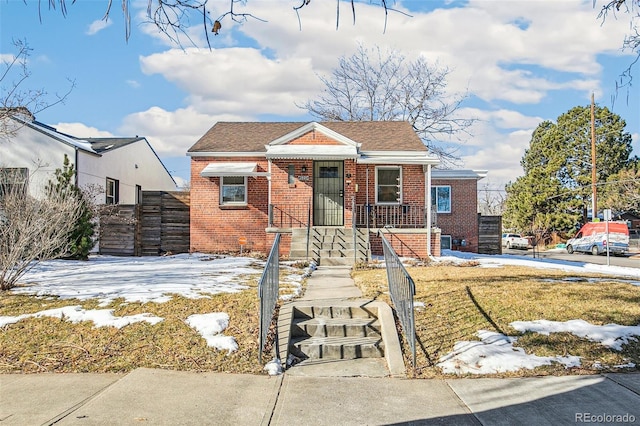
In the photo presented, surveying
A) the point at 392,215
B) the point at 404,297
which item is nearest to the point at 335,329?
the point at 404,297

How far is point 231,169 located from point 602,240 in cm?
2564

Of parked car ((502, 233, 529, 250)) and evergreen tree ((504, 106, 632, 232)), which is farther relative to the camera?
parked car ((502, 233, 529, 250))

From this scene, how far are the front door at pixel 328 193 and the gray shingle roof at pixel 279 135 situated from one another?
1773 mm

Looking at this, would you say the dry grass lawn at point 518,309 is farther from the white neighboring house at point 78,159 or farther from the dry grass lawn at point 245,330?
the white neighboring house at point 78,159

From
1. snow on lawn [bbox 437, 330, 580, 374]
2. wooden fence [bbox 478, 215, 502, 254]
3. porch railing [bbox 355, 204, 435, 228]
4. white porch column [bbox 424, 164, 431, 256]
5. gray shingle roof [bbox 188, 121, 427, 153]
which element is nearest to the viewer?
snow on lawn [bbox 437, 330, 580, 374]

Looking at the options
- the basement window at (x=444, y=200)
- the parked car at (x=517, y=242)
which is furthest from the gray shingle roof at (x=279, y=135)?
the parked car at (x=517, y=242)

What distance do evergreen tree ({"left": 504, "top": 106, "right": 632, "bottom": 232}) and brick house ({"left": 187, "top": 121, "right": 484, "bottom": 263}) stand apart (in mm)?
25031

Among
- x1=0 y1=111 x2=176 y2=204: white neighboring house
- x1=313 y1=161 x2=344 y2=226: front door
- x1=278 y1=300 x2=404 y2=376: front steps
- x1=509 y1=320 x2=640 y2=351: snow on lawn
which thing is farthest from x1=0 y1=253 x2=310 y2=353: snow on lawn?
x1=0 y1=111 x2=176 y2=204: white neighboring house

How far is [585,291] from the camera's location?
765 cm

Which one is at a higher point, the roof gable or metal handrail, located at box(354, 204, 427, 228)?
the roof gable

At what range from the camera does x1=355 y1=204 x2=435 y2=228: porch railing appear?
51.6 ft

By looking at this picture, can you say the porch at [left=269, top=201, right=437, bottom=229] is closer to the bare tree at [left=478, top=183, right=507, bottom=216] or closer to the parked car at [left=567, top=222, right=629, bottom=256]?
the parked car at [left=567, top=222, right=629, bottom=256]

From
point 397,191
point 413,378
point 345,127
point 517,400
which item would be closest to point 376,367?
point 413,378

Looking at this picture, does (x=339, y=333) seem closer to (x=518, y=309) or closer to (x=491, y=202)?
(x=518, y=309)
